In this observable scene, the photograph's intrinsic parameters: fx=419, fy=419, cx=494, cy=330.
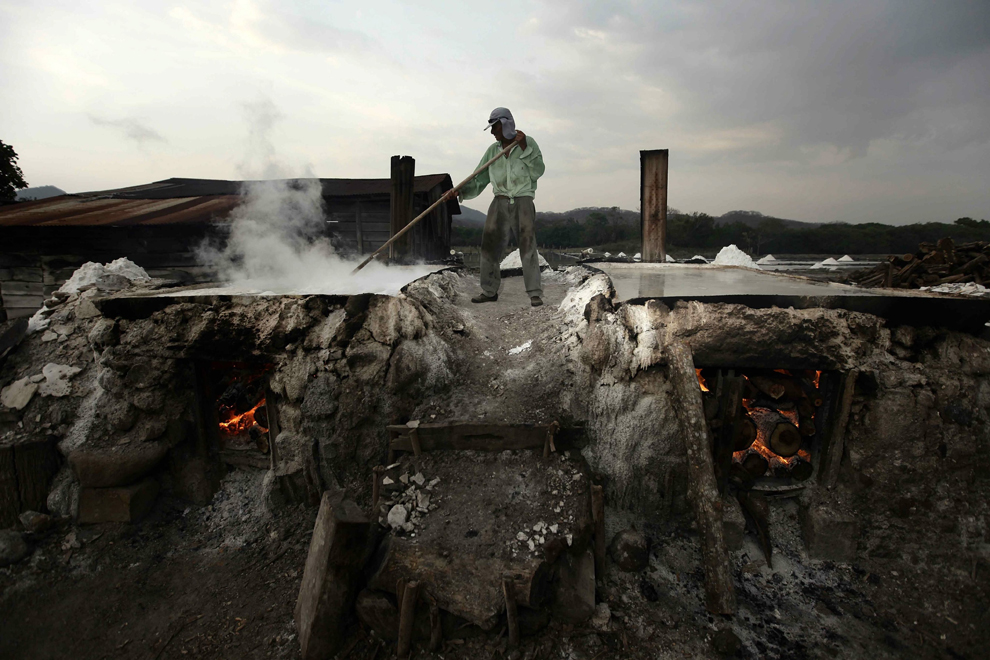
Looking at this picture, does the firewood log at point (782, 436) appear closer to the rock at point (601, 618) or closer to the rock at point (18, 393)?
the rock at point (601, 618)

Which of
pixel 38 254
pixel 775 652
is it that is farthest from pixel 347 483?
pixel 38 254

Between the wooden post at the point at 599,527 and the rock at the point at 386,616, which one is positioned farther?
the wooden post at the point at 599,527

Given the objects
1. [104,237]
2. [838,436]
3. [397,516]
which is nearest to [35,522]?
[397,516]

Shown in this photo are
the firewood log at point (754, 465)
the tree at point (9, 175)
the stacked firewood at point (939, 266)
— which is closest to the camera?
the firewood log at point (754, 465)

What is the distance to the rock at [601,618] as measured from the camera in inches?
111

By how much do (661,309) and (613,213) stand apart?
138 ft

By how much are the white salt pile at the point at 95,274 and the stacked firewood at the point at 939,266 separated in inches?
453

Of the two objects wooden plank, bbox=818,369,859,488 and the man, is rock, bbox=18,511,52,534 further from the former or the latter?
wooden plank, bbox=818,369,859,488

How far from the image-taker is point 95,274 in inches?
227

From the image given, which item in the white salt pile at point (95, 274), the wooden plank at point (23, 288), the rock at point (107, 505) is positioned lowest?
the rock at point (107, 505)

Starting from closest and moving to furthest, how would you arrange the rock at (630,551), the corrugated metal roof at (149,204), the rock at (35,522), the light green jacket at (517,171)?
the rock at (630,551) → the rock at (35,522) → the light green jacket at (517,171) → the corrugated metal roof at (149,204)

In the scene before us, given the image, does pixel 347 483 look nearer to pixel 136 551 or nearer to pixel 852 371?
pixel 136 551

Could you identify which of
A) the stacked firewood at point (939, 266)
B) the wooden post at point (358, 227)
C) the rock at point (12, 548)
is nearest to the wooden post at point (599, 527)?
the rock at point (12, 548)

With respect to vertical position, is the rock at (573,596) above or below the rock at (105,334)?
below
